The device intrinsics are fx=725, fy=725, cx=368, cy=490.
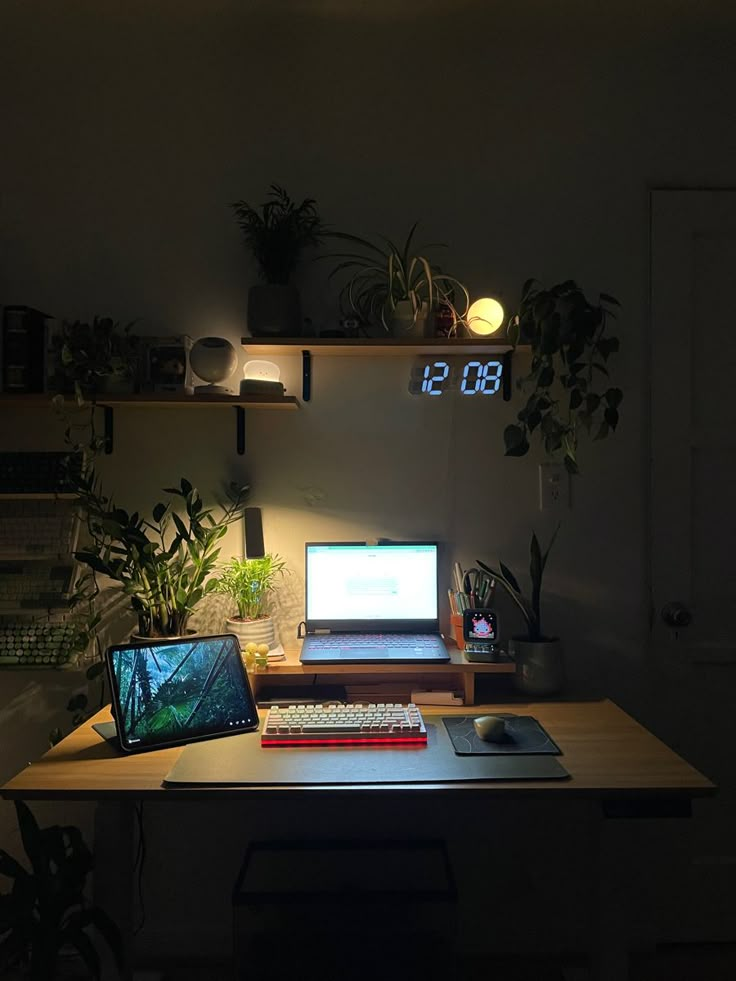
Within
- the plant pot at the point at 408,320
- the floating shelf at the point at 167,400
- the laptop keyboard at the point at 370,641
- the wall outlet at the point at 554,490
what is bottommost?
the laptop keyboard at the point at 370,641

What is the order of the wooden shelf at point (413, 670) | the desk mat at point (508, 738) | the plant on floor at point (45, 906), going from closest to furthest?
the desk mat at point (508, 738)
the plant on floor at point (45, 906)
the wooden shelf at point (413, 670)

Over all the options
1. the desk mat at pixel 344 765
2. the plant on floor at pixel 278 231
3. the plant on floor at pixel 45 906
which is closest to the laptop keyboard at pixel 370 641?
the desk mat at pixel 344 765

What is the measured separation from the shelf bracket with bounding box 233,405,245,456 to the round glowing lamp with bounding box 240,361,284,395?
0.42ft

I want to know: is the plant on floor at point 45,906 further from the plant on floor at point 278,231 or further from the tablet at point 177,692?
the plant on floor at point 278,231

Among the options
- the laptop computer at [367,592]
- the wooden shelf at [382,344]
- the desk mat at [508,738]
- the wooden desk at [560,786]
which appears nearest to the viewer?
the wooden desk at [560,786]

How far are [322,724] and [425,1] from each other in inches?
79.3

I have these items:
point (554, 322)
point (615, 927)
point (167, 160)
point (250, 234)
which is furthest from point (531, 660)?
point (167, 160)

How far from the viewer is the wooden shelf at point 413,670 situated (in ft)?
6.09

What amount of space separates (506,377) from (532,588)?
2.09 feet

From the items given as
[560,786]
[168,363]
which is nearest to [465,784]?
[560,786]

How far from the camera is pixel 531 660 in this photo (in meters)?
1.97

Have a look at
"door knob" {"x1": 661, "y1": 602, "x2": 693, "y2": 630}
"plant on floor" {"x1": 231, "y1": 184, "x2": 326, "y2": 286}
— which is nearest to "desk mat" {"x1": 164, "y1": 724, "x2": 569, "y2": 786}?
"door knob" {"x1": 661, "y1": 602, "x2": 693, "y2": 630}

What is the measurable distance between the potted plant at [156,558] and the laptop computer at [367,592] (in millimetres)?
299

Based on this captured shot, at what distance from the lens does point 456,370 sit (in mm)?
2145
